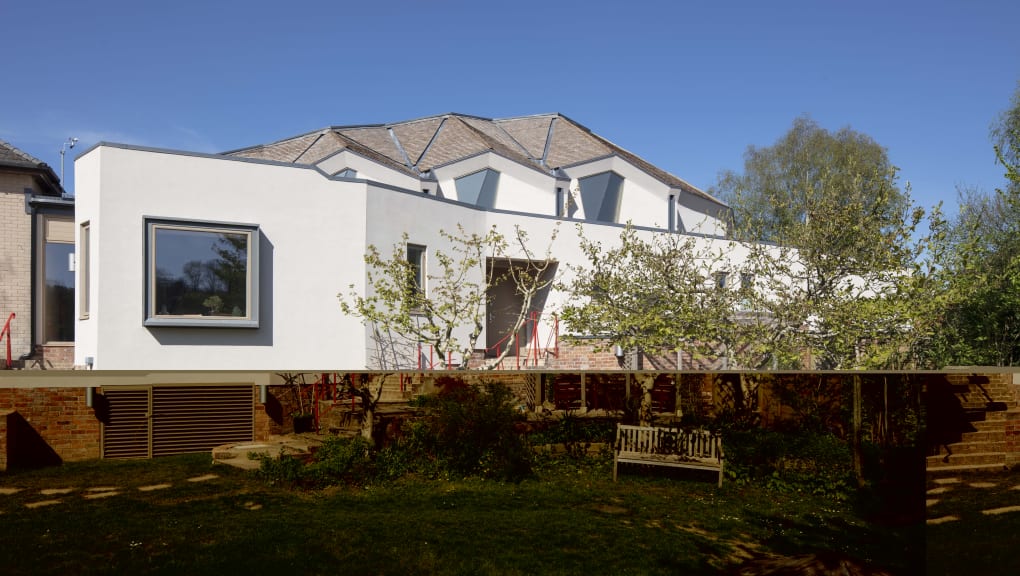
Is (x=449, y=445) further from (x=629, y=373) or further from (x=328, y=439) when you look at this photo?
(x=629, y=373)

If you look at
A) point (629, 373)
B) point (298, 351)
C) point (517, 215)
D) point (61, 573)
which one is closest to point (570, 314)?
point (517, 215)

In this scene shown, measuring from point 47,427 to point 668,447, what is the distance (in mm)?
2564

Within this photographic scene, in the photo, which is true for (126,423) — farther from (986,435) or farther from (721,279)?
(721,279)

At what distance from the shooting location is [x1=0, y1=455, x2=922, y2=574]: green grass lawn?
2584 millimetres

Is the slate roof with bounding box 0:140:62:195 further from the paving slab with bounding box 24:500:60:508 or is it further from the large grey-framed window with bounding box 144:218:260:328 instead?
the paving slab with bounding box 24:500:60:508

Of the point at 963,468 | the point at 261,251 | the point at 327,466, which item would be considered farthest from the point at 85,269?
the point at 963,468

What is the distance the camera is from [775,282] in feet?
50.1

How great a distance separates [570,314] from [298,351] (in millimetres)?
5732

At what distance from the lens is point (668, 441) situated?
130 inches

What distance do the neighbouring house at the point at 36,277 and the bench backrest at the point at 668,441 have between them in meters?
15.7

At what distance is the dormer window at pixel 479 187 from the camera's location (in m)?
27.5

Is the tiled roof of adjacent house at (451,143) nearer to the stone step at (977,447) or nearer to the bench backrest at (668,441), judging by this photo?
the bench backrest at (668,441)

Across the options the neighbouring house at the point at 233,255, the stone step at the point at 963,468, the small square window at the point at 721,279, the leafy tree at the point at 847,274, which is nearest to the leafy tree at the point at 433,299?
the neighbouring house at the point at 233,255

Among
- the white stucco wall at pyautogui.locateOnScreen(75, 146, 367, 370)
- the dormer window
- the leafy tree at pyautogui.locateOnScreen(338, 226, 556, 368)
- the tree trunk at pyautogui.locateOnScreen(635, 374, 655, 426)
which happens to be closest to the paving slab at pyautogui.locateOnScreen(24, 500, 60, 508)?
the tree trunk at pyautogui.locateOnScreen(635, 374, 655, 426)
